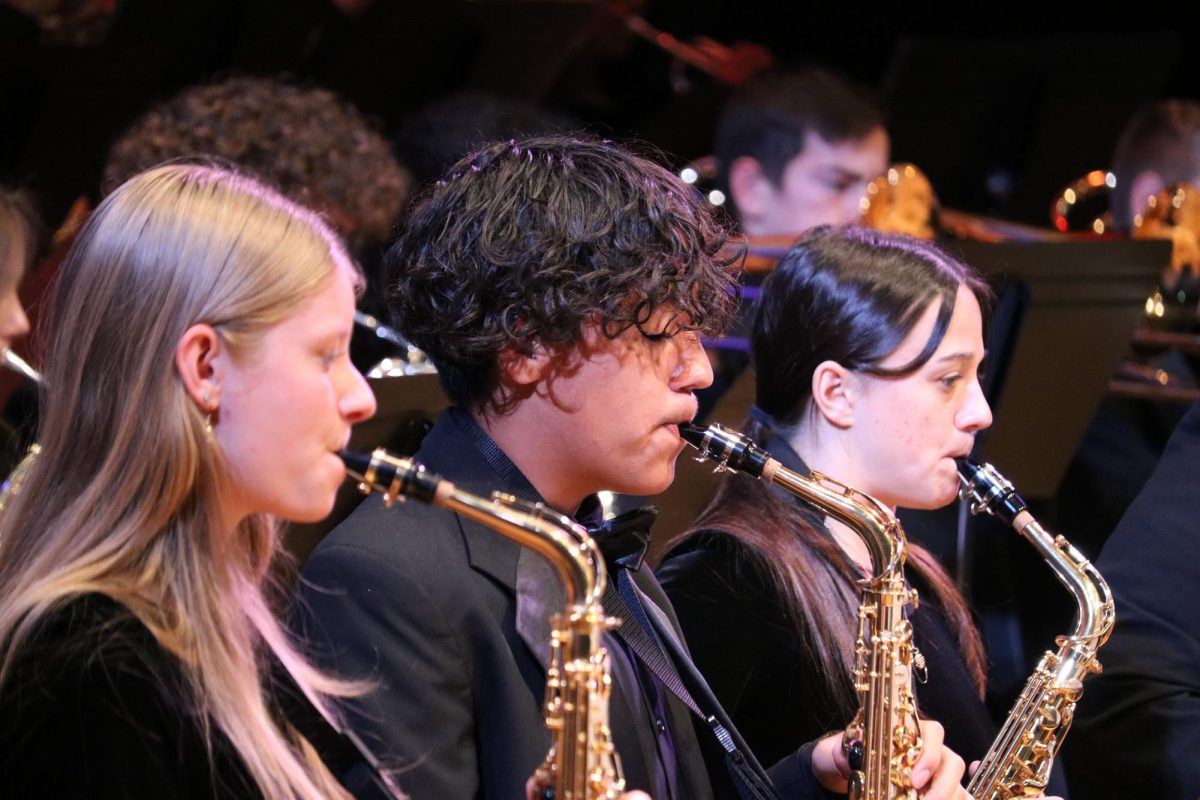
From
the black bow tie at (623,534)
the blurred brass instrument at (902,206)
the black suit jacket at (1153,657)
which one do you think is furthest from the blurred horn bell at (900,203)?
the black bow tie at (623,534)

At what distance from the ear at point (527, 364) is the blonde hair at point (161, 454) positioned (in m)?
0.37

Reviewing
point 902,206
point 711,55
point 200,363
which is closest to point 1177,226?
point 902,206

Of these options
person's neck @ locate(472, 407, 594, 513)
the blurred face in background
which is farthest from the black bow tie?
the blurred face in background

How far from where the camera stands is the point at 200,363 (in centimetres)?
138

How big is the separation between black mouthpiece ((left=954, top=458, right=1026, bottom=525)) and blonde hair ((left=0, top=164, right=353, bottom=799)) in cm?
117

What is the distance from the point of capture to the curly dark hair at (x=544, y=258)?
1.76m

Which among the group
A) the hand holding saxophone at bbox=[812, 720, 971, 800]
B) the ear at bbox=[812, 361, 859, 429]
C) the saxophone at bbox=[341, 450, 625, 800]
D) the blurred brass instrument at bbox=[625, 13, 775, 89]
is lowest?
the hand holding saxophone at bbox=[812, 720, 971, 800]

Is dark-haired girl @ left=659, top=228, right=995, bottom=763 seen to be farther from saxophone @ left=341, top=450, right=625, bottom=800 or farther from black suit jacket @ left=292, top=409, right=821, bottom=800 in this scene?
saxophone @ left=341, top=450, right=625, bottom=800

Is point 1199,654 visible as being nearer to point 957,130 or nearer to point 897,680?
point 897,680

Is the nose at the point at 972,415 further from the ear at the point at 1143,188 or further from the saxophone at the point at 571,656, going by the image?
the ear at the point at 1143,188

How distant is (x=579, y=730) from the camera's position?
4.80ft

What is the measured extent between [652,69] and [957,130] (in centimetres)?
134

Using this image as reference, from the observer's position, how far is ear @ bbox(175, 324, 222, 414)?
1.37 meters

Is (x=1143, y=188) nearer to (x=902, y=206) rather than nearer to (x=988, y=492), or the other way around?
(x=902, y=206)
